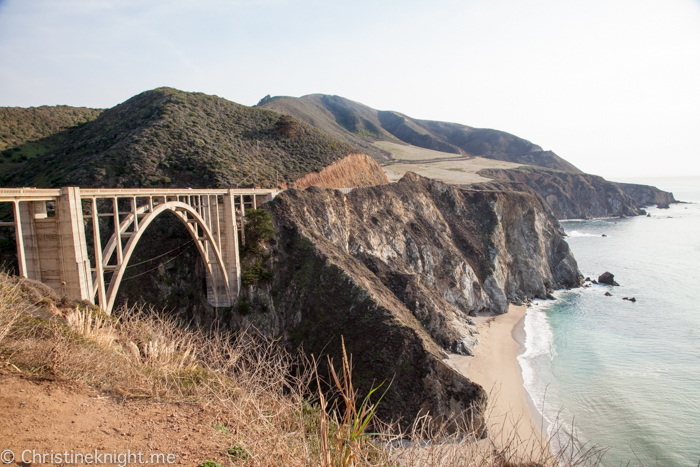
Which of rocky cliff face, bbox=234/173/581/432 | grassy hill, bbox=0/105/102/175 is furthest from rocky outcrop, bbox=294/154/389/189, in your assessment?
grassy hill, bbox=0/105/102/175

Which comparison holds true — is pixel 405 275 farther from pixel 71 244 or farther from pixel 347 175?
pixel 71 244

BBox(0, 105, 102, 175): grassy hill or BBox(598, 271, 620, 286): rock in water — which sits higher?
BBox(0, 105, 102, 175): grassy hill

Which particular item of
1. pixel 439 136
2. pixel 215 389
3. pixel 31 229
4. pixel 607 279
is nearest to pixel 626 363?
pixel 607 279

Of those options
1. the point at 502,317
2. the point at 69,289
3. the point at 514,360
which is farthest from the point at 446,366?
the point at 502,317

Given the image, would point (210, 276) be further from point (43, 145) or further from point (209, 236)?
point (43, 145)

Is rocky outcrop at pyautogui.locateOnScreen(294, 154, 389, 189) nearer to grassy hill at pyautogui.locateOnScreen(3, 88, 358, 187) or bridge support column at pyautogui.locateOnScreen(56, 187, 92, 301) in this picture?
grassy hill at pyautogui.locateOnScreen(3, 88, 358, 187)

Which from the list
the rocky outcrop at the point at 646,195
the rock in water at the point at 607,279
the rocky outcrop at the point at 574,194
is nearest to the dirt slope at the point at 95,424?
the rock in water at the point at 607,279
